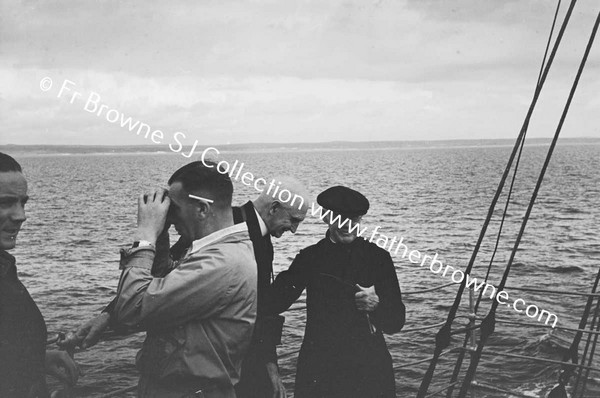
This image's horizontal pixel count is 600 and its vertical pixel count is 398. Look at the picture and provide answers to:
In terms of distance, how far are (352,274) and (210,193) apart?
1.53m

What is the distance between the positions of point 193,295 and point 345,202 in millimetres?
1606

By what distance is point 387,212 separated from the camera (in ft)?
132

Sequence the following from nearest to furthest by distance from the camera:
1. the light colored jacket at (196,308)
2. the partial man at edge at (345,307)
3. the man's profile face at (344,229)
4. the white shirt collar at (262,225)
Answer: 1. the light colored jacket at (196,308)
2. the white shirt collar at (262,225)
3. the partial man at edge at (345,307)
4. the man's profile face at (344,229)

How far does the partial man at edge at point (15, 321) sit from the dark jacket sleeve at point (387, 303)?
173 centimetres

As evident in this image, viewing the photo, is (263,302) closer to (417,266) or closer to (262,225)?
(262,225)

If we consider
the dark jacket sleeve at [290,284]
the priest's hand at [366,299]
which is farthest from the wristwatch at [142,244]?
the priest's hand at [366,299]

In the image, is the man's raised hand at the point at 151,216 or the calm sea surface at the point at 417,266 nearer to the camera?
the man's raised hand at the point at 151,216

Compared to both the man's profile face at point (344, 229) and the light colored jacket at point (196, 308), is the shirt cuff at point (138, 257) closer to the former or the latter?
the light colored jacket at point (196, 308)

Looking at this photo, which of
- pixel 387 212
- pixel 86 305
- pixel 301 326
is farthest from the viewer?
pixel 387 212

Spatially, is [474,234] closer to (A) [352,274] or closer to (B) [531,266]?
(B) [531,266]

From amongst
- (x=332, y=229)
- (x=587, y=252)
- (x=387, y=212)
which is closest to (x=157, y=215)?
(x=332, y=229)

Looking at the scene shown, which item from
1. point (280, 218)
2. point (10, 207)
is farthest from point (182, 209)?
point (280, 218)

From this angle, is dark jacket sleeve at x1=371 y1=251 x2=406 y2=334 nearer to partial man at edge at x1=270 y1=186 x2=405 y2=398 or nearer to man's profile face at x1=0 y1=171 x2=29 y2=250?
partial man at edge at x1=270 y1=186 x2=405 y2=398

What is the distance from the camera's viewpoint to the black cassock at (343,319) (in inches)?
125
